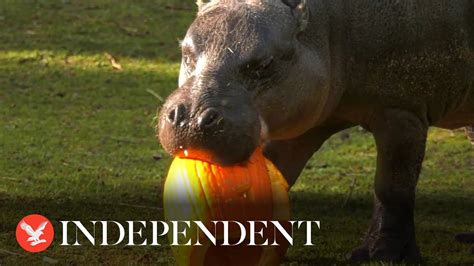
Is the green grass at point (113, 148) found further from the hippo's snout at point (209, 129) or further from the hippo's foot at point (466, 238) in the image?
the hippo's snout at point (209, 129)

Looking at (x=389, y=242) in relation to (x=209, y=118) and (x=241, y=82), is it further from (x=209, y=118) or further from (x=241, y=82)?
(x=209, y=118)

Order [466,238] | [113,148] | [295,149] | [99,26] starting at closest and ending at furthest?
[295,149] → [466,238] → [113,148] → [99,26]

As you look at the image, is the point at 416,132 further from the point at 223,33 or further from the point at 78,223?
the point at 78,223

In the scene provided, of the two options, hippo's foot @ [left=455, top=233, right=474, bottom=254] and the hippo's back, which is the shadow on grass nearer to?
hippo's foot @ [left=455, top=233, right=474, bottom=254]

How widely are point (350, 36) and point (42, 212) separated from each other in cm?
196

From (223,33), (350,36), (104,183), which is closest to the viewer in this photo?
(223,33)

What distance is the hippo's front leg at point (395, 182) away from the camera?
5.74 metres

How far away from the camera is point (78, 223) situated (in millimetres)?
6324

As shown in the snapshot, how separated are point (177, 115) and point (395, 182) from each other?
1.42 meters

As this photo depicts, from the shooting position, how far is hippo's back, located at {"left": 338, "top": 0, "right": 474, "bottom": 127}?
5656 millimetres

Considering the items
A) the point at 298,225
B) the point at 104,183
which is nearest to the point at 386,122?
the point at 298,225

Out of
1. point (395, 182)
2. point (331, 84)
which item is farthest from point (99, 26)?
point (331, 84)

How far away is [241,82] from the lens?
197 inches

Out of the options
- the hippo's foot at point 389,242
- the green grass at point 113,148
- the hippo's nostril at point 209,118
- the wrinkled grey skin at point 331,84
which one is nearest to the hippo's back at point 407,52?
the wrinkled grey skin at point 331,84
